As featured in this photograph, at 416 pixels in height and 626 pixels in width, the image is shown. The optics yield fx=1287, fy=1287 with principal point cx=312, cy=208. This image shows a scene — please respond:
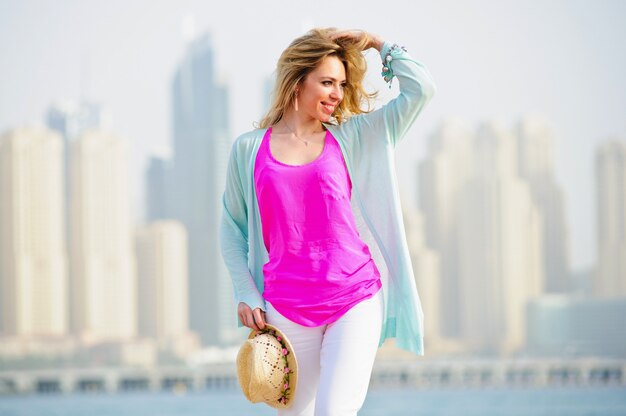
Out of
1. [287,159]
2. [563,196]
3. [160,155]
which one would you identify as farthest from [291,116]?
[160,155]

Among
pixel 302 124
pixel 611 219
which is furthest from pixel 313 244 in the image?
pixel 611 219

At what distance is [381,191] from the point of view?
2758 mm

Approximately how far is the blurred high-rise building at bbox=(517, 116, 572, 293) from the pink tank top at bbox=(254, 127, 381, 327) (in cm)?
8995

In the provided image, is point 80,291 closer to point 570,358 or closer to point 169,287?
point 169,287

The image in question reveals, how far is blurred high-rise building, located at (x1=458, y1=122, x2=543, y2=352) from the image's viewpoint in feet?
287

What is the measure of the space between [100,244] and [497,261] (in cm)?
2673

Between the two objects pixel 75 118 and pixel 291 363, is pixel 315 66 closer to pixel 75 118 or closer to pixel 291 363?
pixel 291 363

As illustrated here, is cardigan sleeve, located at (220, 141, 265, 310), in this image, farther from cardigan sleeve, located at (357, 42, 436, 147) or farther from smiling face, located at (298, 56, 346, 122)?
cardigan sleeve, located at (357, 42, 436, 147)

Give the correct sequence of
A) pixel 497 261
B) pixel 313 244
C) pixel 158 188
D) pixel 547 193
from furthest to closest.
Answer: pixel 158 188
pixel 547 193
pixel 497 261
pixel 313 244

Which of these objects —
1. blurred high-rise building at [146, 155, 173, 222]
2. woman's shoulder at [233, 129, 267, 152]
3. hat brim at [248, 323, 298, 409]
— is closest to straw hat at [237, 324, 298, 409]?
hat brim at [248, 323, 298, 409]

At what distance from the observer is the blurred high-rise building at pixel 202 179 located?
8975 cm

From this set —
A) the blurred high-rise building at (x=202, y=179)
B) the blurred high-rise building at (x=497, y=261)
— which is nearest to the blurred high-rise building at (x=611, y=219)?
the blurred high-rise building at (x=497, y=261)

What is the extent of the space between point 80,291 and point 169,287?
6.75 m

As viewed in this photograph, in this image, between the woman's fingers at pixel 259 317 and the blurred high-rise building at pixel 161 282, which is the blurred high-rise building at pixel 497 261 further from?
the woman's fingers at pixel 259 317
